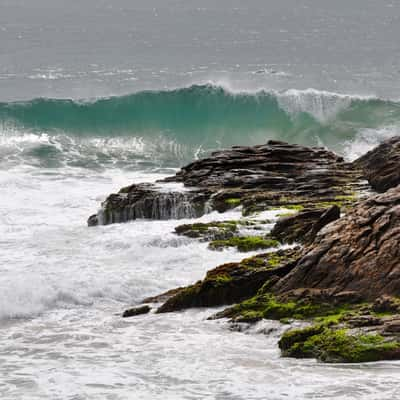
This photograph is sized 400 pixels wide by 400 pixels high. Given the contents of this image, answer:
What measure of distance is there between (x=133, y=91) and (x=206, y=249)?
42.8 metres

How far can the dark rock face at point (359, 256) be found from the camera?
1645 centimetres

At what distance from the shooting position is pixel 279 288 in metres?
17.8

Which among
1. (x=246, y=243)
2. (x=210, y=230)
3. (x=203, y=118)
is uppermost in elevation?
(x=203, y=118)

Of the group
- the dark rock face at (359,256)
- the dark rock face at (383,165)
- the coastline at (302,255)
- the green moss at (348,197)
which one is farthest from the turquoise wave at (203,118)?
the dark rock face at (359,256)

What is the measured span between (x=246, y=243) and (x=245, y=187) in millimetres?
7138

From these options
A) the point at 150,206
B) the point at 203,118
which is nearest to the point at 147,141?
the point at 203,118

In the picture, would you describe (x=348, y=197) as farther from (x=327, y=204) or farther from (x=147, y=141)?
(x=147, y=141)

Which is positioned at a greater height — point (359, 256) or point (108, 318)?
point (359, 256)

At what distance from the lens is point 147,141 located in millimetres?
54469

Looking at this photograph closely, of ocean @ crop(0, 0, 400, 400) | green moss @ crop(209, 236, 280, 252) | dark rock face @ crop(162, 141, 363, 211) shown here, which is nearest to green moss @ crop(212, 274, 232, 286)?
ocean @ crop(0, 0, 400, 400)

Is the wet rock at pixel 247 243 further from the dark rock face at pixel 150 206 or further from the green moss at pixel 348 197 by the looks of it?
the dark rock face at pixel 150 206

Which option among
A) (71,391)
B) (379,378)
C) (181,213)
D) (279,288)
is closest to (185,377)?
(71,391)

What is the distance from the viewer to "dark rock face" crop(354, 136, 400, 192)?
29000 mm

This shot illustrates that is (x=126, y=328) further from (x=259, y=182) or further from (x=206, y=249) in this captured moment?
(x=259, y=182)
